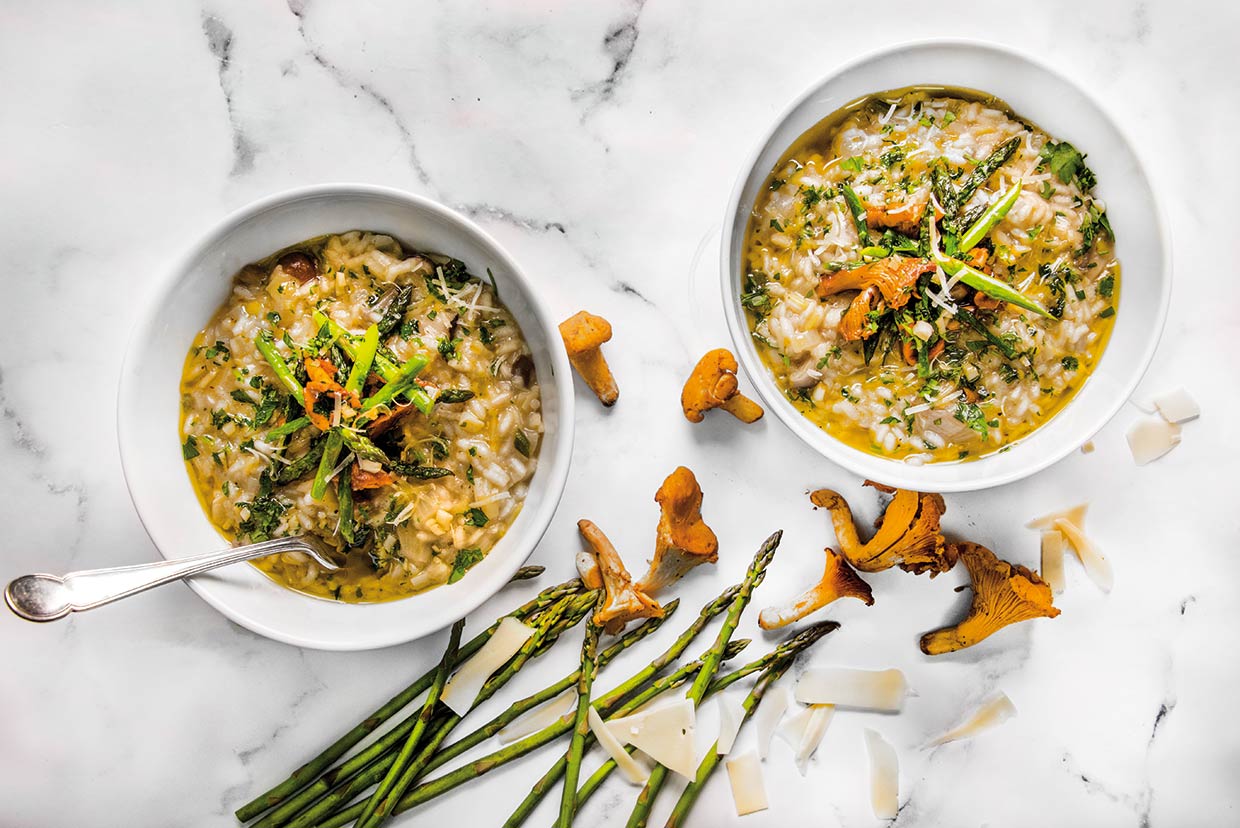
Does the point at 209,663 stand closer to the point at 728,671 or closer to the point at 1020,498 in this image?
the point at 728,671

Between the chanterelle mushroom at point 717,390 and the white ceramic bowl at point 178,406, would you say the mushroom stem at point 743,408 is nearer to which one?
the chanterelle mushroom at point 717,390

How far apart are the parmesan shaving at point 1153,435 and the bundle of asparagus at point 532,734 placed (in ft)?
3.65

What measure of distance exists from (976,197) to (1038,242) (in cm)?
21

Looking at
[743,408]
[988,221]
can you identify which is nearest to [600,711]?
[743,408]

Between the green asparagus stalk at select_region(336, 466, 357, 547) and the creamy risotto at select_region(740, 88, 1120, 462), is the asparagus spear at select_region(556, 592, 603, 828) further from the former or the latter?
the creamy risotto at select_region(740, 88, 1120, 462)

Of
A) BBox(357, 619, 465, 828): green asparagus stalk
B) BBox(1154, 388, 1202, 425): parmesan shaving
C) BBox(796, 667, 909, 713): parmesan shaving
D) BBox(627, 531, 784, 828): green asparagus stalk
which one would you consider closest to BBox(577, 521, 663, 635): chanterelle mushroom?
BBox(627, 531, 784, 828): green asparagus stalk

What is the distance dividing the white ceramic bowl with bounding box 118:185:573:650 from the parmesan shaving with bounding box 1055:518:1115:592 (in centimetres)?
165

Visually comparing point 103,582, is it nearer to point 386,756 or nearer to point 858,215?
point 386,756

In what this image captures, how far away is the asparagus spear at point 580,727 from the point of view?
9.20 ft

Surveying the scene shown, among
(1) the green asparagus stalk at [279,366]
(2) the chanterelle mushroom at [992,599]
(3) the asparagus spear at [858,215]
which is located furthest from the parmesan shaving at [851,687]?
(1) the green asparagus stalk at [279,366]

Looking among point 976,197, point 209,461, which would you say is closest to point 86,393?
point 209,461

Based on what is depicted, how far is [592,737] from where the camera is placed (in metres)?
2.90

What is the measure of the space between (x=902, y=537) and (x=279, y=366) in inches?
70.2

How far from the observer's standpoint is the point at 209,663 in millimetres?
2826
